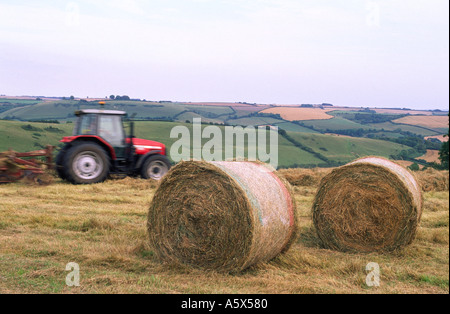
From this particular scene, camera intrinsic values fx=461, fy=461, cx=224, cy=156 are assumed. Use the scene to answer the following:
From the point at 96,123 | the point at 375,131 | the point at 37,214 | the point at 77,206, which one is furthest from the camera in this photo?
the point at 375,131

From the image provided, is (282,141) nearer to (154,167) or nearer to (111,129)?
(154,167)

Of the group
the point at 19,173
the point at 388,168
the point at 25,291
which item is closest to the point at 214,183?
the point at 25,291

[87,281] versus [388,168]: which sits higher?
[388,168]

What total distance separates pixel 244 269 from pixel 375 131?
148 ft

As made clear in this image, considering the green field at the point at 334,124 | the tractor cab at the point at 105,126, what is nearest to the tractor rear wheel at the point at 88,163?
the tractor cab at the point at 105,126

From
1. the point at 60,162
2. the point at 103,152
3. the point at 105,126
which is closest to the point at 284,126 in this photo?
the point at 105,126

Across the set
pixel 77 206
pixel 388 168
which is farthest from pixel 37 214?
pixel 388 168

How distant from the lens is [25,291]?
4.62 metres

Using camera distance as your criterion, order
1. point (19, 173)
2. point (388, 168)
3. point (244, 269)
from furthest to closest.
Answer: point (19, 173), point (388, 168), point (244, 269)

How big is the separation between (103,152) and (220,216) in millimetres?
7718

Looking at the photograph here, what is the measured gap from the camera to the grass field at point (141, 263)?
491cm

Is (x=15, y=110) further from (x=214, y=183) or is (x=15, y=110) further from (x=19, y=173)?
(x=214, y=183)

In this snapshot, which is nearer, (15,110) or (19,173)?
(19,173)

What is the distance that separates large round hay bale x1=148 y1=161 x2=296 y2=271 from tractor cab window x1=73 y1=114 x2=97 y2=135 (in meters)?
7.46
